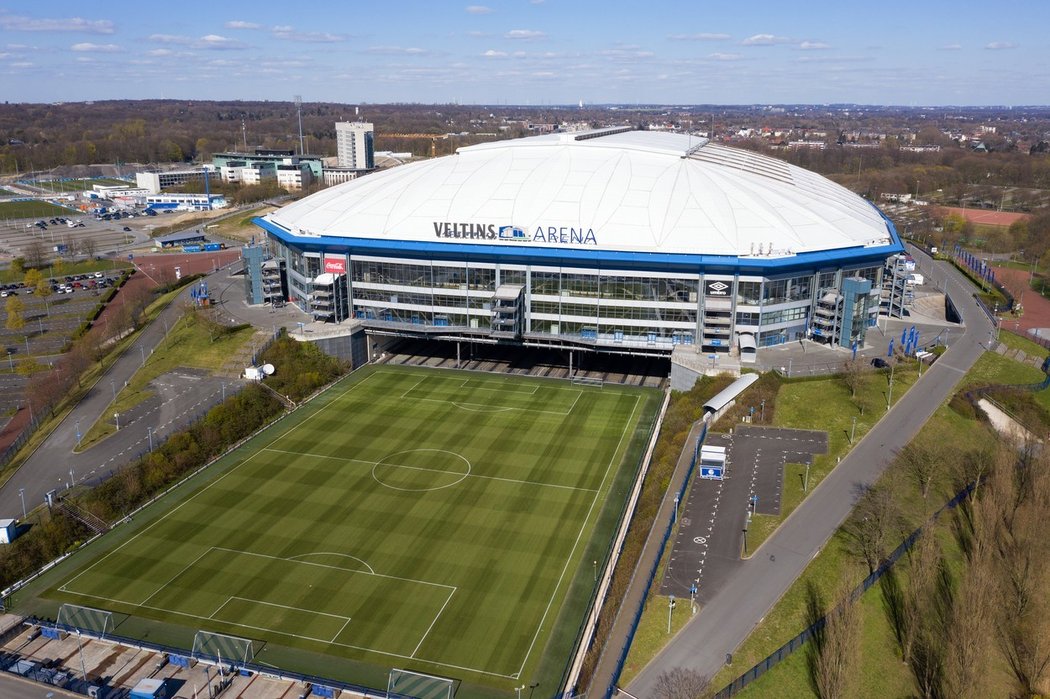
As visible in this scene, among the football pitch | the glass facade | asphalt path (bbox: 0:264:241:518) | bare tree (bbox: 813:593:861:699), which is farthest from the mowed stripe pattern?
bare tree (bbox: 813:593:861:699)

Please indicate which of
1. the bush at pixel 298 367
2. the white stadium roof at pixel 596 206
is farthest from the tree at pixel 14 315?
the bush at pixel 298 367

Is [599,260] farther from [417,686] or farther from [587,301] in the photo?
[417,686]

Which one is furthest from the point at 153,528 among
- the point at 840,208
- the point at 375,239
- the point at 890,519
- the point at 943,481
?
the point at 840,208

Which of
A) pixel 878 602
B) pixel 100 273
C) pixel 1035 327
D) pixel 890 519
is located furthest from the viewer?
pixel 100 273

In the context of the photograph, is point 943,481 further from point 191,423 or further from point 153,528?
point 191,423

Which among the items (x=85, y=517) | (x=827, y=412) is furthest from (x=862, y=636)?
(x=85, y=517)
